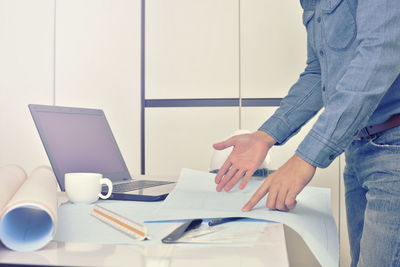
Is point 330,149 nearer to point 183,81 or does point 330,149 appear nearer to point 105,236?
point 105,236

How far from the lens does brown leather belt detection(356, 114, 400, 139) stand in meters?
0.82

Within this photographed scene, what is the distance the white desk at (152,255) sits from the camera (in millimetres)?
514

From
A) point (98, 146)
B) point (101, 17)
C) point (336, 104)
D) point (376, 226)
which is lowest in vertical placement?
point (376, 226)

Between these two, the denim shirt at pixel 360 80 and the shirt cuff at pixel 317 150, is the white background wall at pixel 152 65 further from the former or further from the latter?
the shirt cuff at pixel 317 150

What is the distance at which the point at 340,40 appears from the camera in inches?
36.9

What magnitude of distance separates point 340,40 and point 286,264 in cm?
60

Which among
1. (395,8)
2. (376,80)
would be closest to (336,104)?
(376,80)

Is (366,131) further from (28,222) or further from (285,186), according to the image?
(28,222)

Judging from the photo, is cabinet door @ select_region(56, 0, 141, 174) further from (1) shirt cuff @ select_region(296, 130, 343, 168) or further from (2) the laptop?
(1) shirt cuff @ select_region(296, 130, 343, 168)

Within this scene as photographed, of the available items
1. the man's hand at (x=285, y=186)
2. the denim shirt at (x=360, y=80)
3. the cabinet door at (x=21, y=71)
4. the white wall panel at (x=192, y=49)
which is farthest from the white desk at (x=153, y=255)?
the cabinet door at (x=21, y=71)

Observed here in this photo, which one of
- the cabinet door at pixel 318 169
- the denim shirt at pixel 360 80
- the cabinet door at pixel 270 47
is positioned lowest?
the cabinet door at pixel 318 169

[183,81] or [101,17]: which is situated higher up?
[101,17]

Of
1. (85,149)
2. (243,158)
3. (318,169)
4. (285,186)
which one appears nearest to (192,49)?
(318,169)

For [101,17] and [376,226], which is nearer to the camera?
[376,226]
